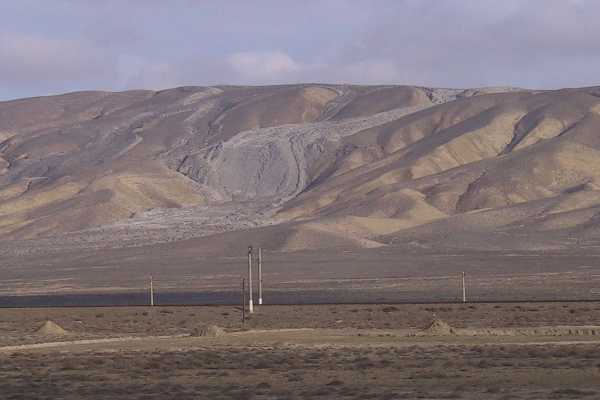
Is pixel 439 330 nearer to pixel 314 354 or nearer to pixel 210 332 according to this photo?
pixel 210 332

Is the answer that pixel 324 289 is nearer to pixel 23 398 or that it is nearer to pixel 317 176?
pixel 23 398

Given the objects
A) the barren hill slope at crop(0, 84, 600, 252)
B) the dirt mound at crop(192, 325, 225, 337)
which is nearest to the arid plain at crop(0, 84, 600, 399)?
the dirt mound at crop(192, 325, 225, 337)

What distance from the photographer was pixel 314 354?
32.0 m

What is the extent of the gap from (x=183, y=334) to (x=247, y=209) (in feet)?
334

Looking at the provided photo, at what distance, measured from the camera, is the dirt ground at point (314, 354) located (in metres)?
23.8

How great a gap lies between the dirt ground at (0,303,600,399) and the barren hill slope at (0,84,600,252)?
57309 mm

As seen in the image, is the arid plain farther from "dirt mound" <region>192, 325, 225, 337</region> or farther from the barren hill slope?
the barren hill slope

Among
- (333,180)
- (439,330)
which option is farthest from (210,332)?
(333,180)

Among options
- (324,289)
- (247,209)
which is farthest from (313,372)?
(247,209)

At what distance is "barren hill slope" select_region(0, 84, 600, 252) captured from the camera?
4577 inches

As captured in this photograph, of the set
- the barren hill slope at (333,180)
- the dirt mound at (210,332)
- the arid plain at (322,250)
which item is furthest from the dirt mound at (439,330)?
the barren hill slope at (333,180)

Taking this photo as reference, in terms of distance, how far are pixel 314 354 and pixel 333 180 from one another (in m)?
120

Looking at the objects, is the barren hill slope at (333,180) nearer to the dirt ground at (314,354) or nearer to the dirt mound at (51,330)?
the dirt ground at (314,354)

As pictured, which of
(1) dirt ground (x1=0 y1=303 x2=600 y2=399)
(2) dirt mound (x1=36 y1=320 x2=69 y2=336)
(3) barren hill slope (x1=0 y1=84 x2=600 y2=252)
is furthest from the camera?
(3) barren hill slope (x1=0 y1=84 x2=600 y2=252)
